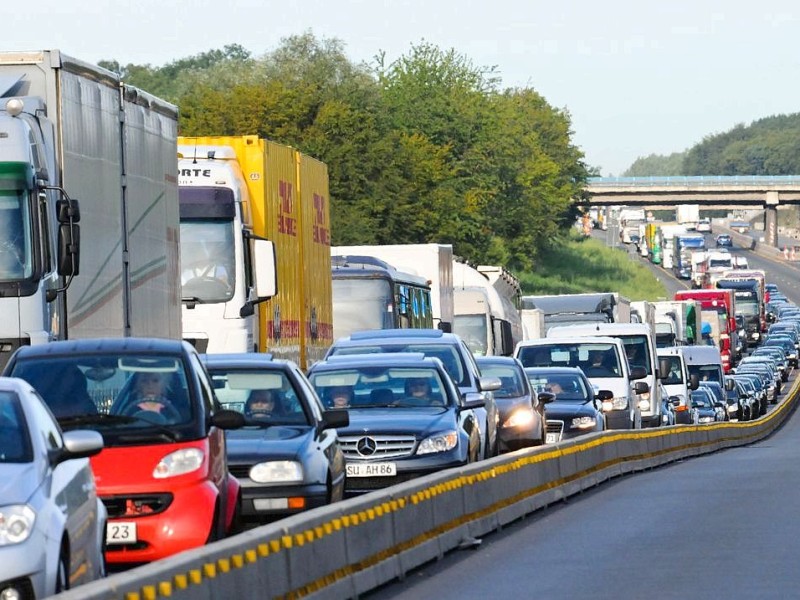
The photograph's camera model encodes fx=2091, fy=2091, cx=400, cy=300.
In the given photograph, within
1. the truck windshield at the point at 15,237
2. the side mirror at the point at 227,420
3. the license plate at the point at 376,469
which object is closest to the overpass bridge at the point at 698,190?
the license plate at the point at 376,469

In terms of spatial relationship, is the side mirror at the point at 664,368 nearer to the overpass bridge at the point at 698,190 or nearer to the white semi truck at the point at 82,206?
the white semi truck at the point at 82,206

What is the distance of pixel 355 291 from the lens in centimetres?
3278

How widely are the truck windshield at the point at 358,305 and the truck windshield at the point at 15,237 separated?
641 inches

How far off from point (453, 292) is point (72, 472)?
103 feet

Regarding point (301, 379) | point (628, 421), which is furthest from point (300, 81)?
point (301, 379)

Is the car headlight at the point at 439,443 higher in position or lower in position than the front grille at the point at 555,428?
higher

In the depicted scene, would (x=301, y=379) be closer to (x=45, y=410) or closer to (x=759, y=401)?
(x=45, y=410)

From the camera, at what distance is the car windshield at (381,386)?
19531 millimetres

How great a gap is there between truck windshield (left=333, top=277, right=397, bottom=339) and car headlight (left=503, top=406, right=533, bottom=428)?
7619mm

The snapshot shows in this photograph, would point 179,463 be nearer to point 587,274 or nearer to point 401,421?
point 401,421

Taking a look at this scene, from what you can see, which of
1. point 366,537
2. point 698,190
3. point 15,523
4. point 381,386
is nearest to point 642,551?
point 366,537

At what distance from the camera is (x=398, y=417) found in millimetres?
18812

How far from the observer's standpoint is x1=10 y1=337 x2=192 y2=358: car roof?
42.9ft

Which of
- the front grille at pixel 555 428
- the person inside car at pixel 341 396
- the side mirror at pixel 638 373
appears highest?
the person inside car at pixel 341 396
